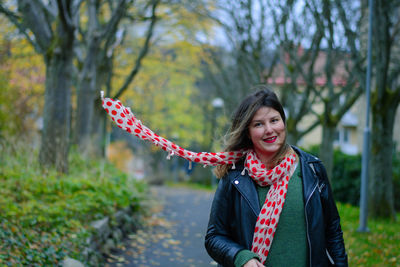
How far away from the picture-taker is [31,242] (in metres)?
5.11

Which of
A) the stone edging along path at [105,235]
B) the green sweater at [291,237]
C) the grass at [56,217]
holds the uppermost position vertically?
the green sweater at [291,237]

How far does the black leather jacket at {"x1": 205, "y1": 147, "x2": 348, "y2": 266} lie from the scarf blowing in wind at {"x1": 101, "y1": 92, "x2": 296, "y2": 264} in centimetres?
6

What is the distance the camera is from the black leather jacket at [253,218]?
97.3 inches

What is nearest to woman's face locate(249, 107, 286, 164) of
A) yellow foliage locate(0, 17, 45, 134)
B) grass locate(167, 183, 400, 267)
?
grass locate(167, 183, 400, 267)

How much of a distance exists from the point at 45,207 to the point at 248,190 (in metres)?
4.41

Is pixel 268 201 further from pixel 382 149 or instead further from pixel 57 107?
pixel 382 149

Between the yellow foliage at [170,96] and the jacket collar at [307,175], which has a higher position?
the yellow foliage at [170,96]

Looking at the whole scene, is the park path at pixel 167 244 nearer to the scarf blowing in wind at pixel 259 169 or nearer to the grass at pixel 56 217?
the grass at pixel 56 217

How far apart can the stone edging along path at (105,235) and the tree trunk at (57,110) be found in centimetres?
170

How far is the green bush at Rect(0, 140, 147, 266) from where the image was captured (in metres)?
4.88

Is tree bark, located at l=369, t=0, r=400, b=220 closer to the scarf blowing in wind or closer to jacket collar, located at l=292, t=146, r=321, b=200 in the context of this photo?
jacket collar, located at l=292, t=146, r=321, b=200

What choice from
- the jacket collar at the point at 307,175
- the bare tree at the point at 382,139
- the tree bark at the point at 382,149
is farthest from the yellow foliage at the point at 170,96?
the jacket collar at the point at 307,175

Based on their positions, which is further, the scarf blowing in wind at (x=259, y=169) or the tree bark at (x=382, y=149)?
the tree bark at (x=382, y=149)

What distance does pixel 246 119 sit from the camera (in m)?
2.68
